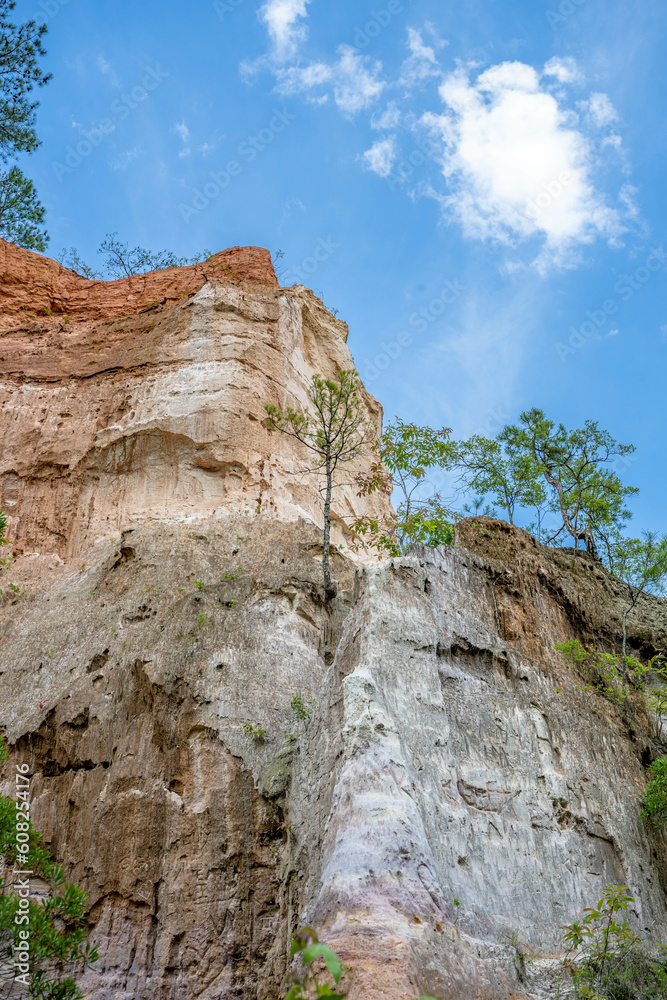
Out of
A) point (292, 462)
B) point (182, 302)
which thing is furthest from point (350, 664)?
point (182, 302)

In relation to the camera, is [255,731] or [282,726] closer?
[255,731]

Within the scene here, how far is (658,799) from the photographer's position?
468 inches

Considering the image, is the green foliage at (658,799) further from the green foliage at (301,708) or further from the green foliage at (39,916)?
the green foliage at (39,916)

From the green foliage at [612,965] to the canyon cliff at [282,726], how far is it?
350 millimetres

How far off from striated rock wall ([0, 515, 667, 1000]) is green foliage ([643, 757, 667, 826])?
0.58 feet

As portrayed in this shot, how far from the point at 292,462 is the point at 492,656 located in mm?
7780

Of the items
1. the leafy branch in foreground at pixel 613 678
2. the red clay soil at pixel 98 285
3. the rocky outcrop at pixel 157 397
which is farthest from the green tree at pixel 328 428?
the leafy branch in foreground at pixel 613 678

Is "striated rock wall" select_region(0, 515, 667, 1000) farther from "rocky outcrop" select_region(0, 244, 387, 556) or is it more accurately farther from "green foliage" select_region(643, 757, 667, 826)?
"rocky outcrop" select_region(0, 244, 387, 556)

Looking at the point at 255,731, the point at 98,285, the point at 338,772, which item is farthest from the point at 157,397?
the point at 338,772

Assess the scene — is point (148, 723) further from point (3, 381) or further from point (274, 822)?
point (3, 381)

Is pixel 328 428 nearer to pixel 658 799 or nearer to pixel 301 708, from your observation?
Answer: pixel 301 708

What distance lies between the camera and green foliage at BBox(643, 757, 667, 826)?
11875 mm

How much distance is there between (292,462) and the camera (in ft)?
60.4

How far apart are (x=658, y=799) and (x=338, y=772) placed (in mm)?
5258
